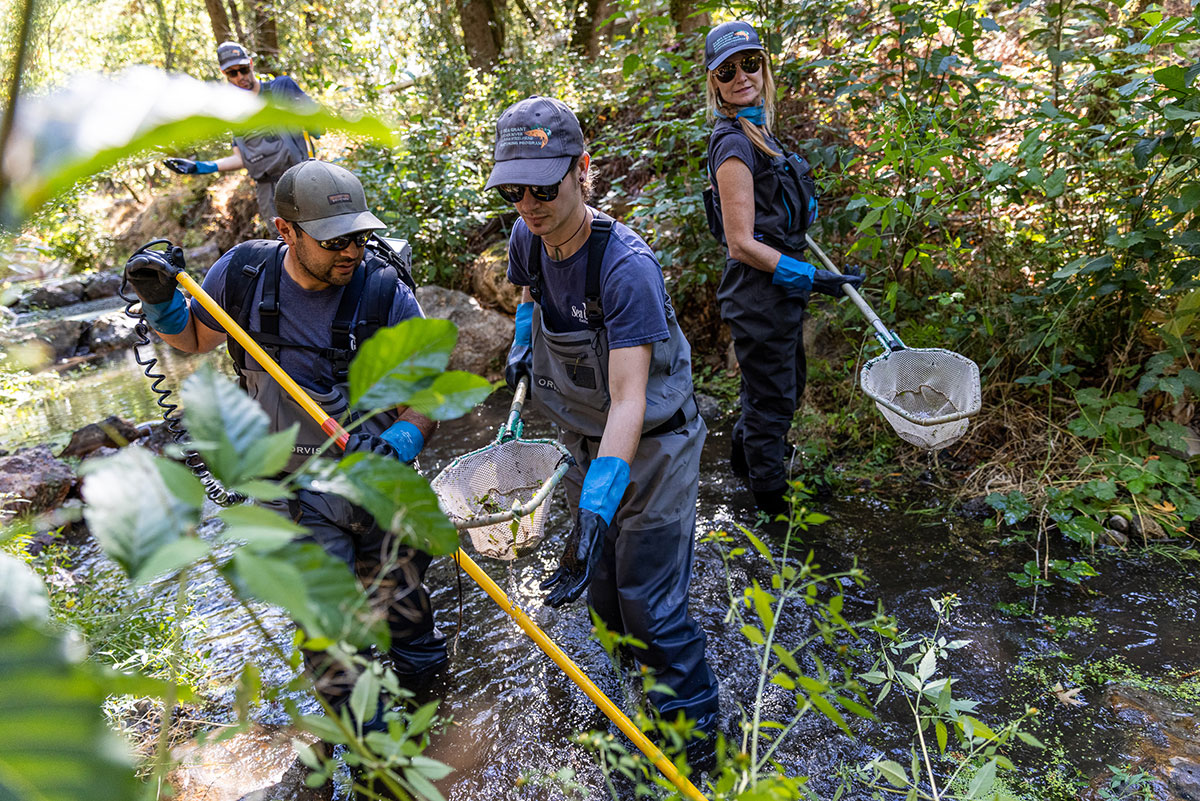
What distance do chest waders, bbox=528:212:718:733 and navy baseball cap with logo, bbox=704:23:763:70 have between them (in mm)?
1456

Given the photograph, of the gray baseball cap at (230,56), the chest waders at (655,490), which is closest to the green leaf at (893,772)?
the chest waders at (655,490)

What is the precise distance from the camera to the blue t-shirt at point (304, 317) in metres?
2.64

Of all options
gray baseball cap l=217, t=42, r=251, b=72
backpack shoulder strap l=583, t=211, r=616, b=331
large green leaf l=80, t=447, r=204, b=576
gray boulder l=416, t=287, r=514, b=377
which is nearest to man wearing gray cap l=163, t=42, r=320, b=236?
gray baseball cap l=217, t=42, r=251, b=72

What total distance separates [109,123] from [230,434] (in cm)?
29

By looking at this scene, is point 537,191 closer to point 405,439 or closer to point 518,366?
point 518,366

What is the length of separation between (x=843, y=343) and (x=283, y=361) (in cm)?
376

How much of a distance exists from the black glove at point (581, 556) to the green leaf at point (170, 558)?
1.56 metres

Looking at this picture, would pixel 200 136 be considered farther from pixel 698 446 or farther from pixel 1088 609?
pixel 1088 609

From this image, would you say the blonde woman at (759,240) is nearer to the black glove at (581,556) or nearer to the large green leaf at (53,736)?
the black glove at (581,556)

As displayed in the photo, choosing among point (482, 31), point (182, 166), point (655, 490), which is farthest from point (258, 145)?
point (482, 31)

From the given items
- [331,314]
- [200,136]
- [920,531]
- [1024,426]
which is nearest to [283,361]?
[331,314]

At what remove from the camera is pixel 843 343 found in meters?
5.03

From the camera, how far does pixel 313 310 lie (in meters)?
2.67

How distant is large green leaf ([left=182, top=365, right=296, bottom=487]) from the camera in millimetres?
556
